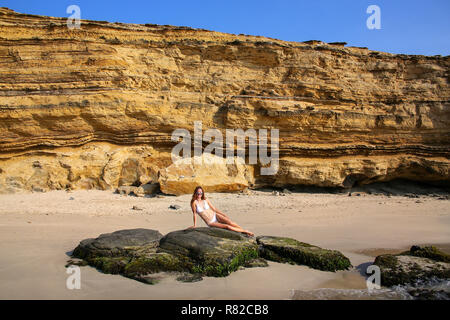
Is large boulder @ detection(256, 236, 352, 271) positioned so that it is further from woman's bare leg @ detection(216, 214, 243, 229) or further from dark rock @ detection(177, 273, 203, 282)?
dark rock @ detection(177, 273, 203, 282)

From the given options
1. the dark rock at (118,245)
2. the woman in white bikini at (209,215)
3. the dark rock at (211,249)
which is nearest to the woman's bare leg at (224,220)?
the woman in white bikini at (209,215)

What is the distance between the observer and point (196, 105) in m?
12.0

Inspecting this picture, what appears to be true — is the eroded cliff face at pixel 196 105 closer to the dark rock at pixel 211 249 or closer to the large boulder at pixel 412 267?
the dark rock at pixel 211 249

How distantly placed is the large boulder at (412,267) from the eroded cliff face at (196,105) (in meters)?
6.54

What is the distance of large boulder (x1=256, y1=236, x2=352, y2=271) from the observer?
4184 mm

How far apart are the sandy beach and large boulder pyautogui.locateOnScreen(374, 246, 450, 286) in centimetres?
30

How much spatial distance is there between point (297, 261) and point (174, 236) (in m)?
1.70

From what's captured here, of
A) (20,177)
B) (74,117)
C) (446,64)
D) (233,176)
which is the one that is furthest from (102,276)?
(446,64)

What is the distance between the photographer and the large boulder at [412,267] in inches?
147

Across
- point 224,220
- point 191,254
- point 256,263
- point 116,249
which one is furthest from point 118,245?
point 256,263

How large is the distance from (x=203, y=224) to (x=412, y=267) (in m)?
3.91

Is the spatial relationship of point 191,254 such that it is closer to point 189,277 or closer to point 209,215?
point 189,277
